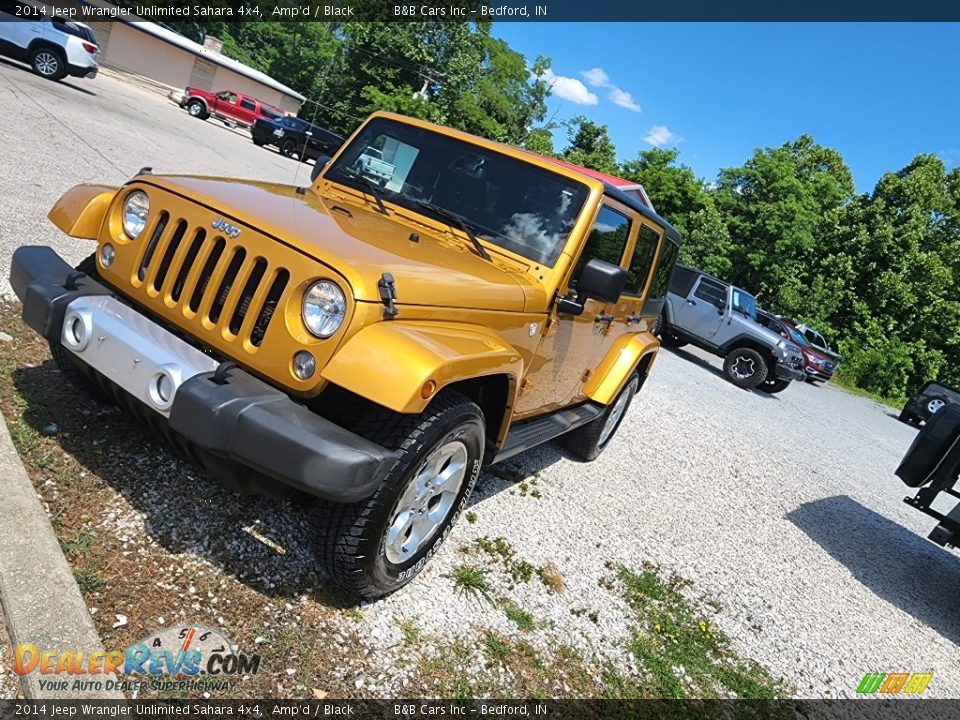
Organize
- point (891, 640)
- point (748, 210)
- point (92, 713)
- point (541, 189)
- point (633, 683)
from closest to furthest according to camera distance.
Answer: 1. point (92, 713)
2. point (633, 683)
3. point (541, 189)
4. point (891, 640)
5. point (748, 210)

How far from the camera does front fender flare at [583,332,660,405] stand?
482 centimetres

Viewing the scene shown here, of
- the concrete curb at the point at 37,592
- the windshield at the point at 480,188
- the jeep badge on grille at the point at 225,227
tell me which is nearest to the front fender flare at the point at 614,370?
the windshield at the point at 480,188

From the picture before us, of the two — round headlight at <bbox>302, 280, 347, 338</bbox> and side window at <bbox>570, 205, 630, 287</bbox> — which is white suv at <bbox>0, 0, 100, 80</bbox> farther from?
round headlight at <bbox>302, 280, 347, 338</bbox>

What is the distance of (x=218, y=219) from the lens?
8.70 ft

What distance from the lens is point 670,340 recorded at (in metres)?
15.1

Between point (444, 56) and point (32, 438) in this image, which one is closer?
point (32, 438)

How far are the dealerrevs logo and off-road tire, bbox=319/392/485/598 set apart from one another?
0.46 meters

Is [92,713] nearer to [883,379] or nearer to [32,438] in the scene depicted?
[32,438]

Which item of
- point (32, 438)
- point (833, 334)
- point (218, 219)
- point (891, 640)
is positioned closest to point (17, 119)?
point (32, 438)

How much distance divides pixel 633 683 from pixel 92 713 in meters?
2.25

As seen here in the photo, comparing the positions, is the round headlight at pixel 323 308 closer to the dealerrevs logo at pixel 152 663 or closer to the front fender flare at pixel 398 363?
the front fender flare at pixel 398 363

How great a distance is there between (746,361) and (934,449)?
26.4 feet

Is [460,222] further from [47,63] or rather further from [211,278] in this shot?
[47,63]

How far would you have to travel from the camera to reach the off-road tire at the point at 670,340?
14.2m
